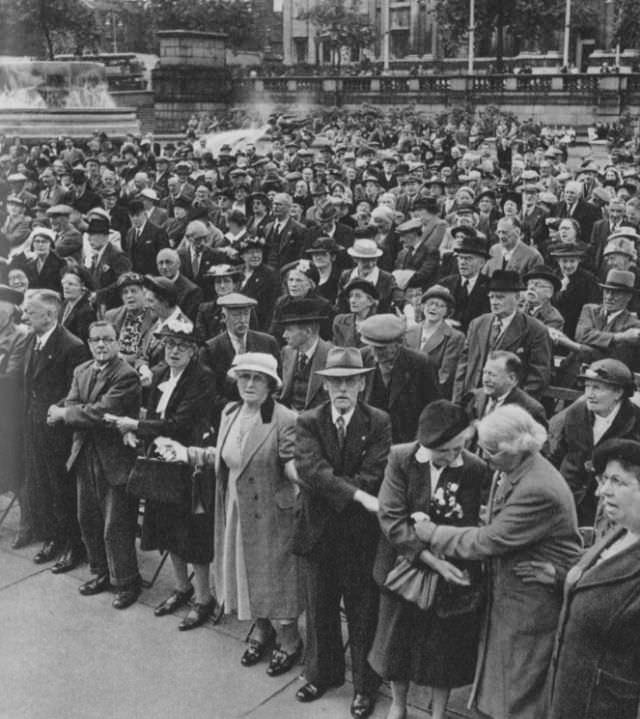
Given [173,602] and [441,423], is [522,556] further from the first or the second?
[173,602]

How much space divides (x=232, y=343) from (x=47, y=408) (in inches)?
Result: 60.3

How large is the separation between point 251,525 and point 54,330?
2502mm

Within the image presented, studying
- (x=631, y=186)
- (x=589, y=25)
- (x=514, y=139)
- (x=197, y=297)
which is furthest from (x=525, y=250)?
(x=589, y=25)

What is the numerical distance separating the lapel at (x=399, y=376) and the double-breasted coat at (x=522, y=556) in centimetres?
181

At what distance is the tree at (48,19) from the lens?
65750 mm

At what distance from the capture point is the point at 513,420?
480 centimetres

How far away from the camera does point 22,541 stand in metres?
7.93

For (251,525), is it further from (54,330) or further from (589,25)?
(589,25)

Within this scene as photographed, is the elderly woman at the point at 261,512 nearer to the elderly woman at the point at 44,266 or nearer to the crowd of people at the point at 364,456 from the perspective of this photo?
the crowd of people at the point at 364,456

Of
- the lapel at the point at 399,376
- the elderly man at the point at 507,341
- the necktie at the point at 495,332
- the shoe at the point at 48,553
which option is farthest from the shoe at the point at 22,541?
the necktie at the point at 495,332

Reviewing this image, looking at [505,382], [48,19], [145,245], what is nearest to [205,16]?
[48,19]

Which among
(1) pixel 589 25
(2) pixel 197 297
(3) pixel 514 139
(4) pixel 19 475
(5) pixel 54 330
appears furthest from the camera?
(1) pixel 589 25

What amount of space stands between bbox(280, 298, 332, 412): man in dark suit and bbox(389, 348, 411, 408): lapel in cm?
65

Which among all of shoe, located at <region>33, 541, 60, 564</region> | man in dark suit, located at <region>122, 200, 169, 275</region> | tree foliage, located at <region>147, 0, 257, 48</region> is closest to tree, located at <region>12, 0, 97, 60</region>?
tree foliage, located at <region>147, 0, 257, 48</region>
